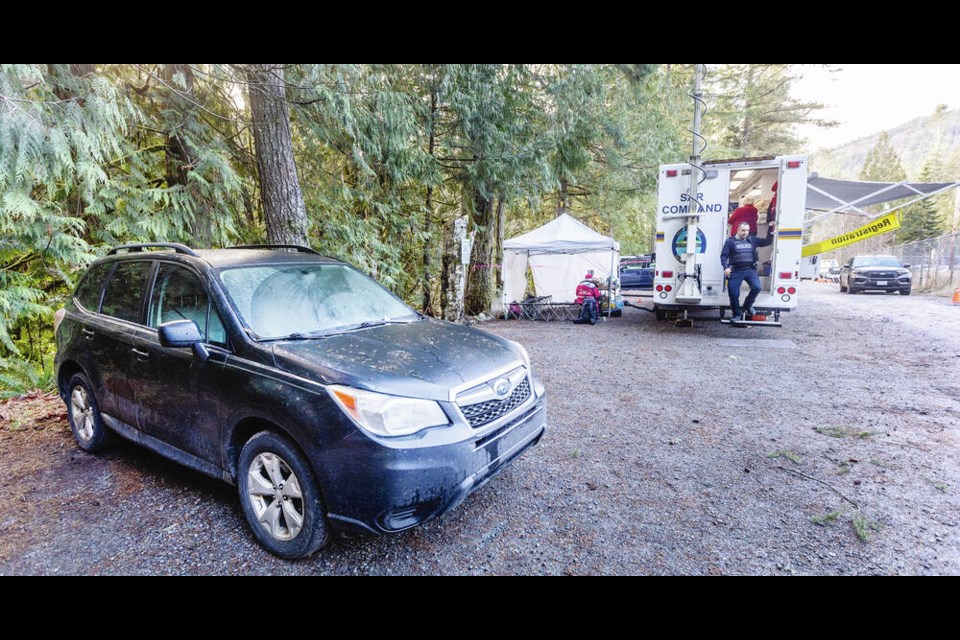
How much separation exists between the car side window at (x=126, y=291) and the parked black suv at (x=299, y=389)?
0.02 m

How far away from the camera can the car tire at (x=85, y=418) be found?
3.60m

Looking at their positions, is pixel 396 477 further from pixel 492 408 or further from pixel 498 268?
pixel 498 268

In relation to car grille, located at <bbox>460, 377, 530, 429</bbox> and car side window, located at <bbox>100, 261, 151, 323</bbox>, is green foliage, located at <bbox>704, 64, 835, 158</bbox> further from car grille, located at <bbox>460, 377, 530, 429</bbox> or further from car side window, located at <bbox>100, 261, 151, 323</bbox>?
car side window, located at <bbox>100, 261, 151, 323</bbox>

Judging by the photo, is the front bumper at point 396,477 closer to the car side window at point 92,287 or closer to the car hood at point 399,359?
the car hood at point 399,359

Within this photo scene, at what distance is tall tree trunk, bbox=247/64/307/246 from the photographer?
5859 millimetres

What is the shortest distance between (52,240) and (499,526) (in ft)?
19.5

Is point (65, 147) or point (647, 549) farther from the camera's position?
point (65, 147)

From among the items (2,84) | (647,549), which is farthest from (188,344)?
(2,84)

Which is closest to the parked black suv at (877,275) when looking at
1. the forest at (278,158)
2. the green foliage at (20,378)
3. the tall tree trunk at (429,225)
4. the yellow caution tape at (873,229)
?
the yellow caution tape at (873,229)

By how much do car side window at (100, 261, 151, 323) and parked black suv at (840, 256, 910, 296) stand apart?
2292 cm

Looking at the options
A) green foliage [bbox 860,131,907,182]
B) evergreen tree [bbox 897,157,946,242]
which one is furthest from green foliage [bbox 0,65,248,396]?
green foliage [bbox 860,131,907,182]

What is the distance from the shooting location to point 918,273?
19828 millimetres
